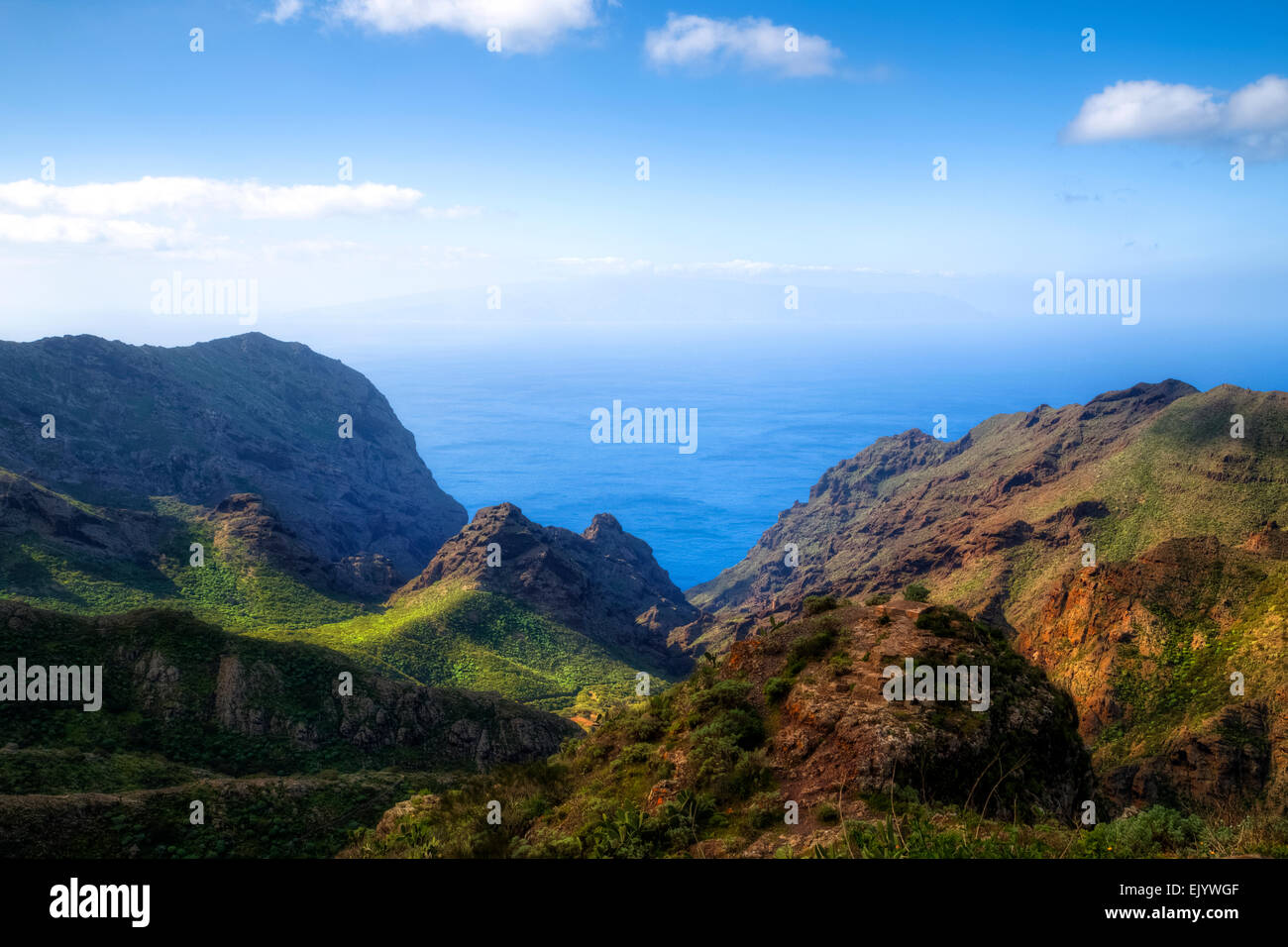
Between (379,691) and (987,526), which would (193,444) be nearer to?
(379,691)

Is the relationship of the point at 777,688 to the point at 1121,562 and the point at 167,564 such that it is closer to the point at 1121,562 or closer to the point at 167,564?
the point at 1121,562

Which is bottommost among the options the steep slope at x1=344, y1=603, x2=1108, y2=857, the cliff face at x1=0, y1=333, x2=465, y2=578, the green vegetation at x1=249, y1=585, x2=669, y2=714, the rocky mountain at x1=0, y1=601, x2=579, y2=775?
the green vegetation at x1=249, y1=585, x2=669, y2=714

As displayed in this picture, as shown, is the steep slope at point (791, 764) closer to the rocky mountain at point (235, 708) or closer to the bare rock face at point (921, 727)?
the bare rock face at point (921, 727)

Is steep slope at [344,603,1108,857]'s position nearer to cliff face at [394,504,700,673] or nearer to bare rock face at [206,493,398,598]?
cliff face at [394,504,700,673]

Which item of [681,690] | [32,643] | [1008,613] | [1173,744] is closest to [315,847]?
[681,690]

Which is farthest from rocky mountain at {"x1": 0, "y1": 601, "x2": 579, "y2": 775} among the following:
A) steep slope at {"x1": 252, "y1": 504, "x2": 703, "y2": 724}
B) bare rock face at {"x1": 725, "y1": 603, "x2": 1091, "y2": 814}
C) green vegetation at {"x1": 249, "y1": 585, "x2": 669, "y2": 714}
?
bare rock face at {"x1": 725, "y1": 603, "x2": 1091, "y2": 814}

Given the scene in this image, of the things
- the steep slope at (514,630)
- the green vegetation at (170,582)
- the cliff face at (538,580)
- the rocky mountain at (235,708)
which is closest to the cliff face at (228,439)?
the green vegetation at (170,582)
